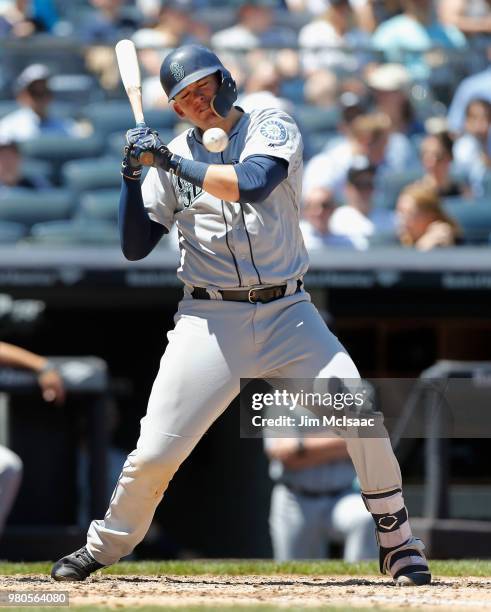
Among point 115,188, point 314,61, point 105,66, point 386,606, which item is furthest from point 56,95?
point 386,606

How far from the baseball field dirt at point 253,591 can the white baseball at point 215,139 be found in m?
1.35

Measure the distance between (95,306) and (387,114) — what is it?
2.56 meters

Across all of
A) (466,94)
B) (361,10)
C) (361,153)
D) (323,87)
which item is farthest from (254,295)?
(361,10)

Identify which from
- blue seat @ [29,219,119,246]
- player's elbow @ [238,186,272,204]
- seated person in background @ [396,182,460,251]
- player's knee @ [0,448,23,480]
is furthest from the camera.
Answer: seated person in background @ [396,182,460,251]

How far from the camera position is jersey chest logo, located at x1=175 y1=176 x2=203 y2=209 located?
4297 mm

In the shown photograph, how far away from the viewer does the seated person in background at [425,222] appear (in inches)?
309

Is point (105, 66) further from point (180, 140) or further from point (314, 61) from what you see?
point (180, 140)

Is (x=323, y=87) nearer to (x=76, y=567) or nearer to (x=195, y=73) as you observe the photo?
(x=195, y=73)

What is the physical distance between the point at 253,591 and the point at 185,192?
1.28 meters

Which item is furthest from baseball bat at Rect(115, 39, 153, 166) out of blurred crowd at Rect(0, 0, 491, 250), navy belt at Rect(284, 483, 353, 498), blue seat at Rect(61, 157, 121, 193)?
blue seat at Rect(61, 157, 121, 193)

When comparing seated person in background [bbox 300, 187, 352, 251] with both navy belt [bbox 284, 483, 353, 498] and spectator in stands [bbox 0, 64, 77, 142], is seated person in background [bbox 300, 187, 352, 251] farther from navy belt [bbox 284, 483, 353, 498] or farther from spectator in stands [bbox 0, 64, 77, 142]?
spectator in stands [bbox 0, 64, 77, 142]

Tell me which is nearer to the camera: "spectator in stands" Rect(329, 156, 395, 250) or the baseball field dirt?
the baseball field dirt

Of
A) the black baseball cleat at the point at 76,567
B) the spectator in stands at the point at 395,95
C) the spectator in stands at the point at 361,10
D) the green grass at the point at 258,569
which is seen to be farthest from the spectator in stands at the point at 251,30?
the black baseball cleat at the point at 76,567

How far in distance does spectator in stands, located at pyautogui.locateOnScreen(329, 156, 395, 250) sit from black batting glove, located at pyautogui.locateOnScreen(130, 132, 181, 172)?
3968 millimetres
